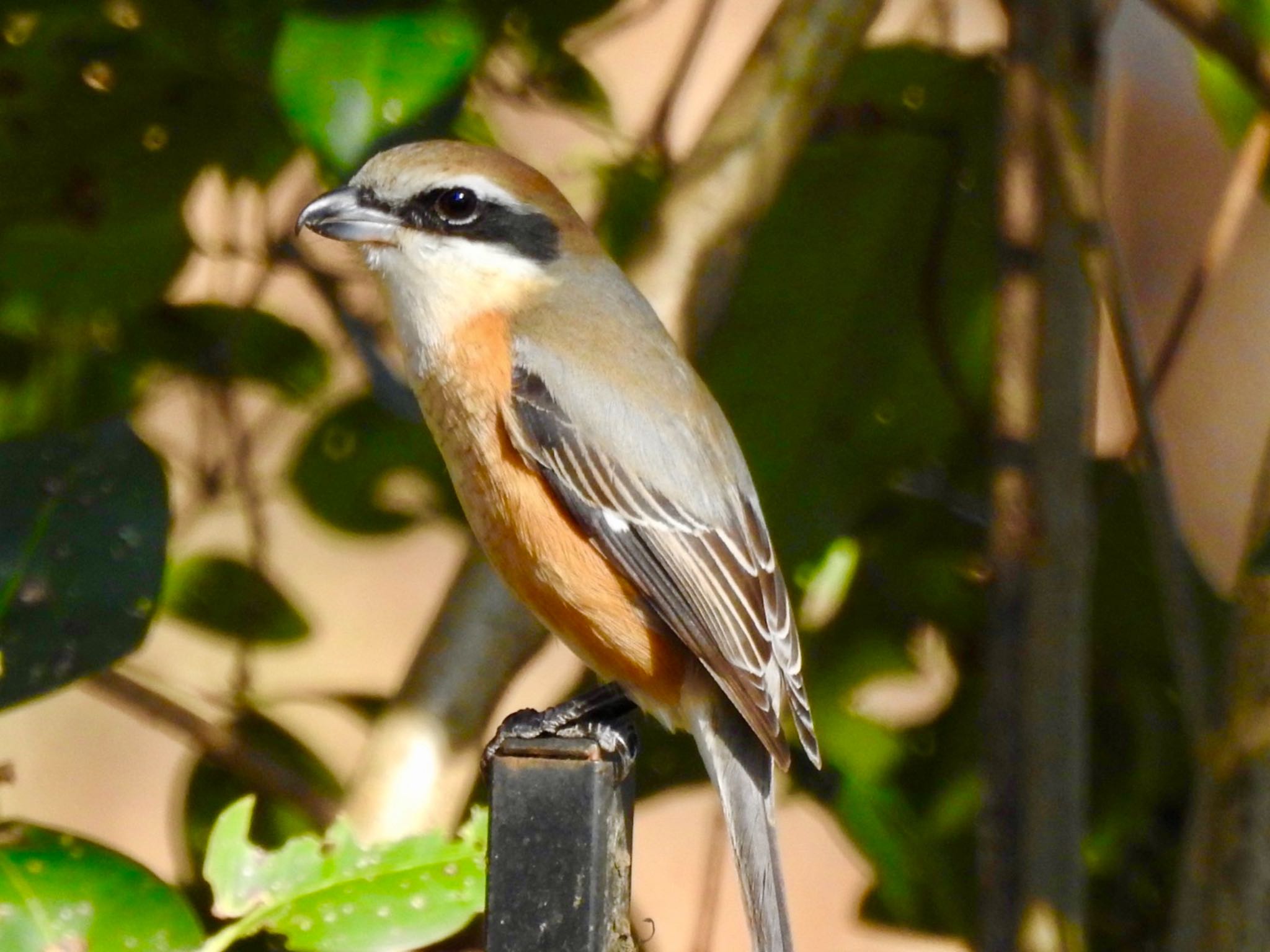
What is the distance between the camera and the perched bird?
208 cm

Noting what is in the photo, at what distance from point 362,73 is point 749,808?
98 centimetres

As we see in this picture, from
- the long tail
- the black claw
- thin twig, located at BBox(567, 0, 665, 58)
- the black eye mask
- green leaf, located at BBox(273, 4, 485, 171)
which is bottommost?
the long tail

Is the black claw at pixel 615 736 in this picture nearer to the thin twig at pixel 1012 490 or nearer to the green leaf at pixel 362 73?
the thin twig at pixel 1012 490

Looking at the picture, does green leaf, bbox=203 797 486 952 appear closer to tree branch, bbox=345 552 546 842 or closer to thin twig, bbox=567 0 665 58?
tree branch, bbox=345 552 546 842

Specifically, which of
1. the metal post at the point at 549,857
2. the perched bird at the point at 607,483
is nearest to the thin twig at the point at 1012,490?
the perched bird at the point at 607,483

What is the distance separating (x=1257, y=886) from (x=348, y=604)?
12.3ft

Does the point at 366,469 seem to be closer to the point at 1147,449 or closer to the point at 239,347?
the point at 239,347

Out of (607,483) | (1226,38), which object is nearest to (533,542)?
(607,483)

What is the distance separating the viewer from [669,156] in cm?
279

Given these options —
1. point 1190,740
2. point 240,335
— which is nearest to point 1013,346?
point 1190,740

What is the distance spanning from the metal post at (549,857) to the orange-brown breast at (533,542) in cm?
63

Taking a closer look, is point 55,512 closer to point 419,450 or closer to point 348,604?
Result: point 419,450

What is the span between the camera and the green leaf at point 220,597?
2.74 m

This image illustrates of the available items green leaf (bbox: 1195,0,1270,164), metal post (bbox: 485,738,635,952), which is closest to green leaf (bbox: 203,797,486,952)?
metal post (bbox: 485,738,635,952)
